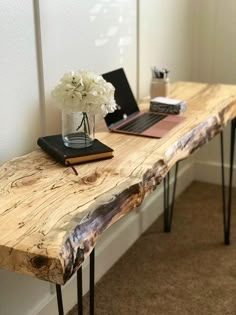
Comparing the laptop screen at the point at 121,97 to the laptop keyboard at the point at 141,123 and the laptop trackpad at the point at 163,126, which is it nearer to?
the laptop keyboard at the point at 141,123

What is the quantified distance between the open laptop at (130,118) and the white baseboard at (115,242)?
1.87 ft

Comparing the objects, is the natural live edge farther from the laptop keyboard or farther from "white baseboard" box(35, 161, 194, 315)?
"white baseboard" box(35, 161, 194, 315)

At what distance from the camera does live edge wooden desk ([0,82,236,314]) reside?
3.35 feet

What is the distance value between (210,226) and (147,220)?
1.10 feet

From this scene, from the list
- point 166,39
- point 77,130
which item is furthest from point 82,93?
point 166,39

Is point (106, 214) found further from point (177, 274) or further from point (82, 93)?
point (177, 274)

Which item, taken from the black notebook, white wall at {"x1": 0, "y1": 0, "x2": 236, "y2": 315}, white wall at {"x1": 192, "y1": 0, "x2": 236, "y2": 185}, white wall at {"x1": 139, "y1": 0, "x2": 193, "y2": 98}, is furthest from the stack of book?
white wall at {"x1": 192, "y1": 0, "x2": 236, "y2": 185}

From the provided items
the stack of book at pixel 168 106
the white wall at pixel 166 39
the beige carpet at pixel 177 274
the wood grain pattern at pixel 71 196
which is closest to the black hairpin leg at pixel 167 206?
the beige carpet at pixel 177 274

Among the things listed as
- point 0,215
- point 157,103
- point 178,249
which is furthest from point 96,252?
point 0,215

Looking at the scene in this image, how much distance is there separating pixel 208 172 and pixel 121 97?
1.43 metres

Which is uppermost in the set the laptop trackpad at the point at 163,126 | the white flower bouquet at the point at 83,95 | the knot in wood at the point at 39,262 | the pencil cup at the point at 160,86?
the white flower bouquet at the point at 83,95

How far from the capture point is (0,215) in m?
1.16

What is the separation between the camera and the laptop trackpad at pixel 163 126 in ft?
5.73

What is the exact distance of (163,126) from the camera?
72.2 inches
